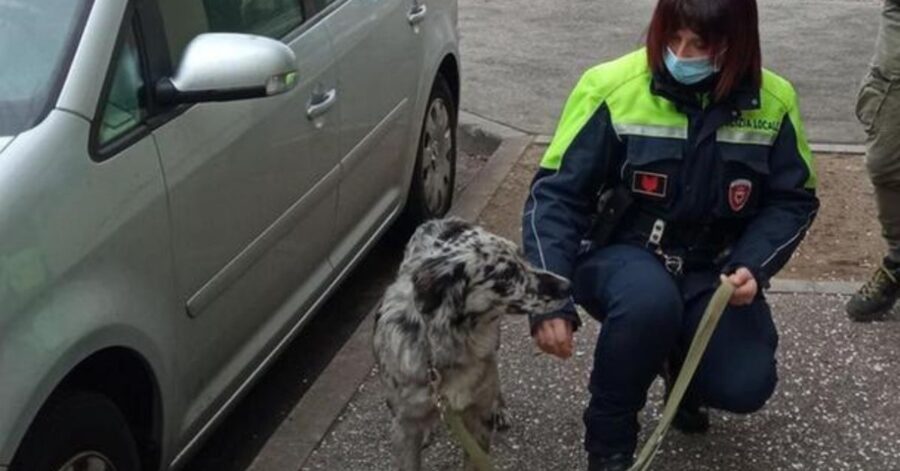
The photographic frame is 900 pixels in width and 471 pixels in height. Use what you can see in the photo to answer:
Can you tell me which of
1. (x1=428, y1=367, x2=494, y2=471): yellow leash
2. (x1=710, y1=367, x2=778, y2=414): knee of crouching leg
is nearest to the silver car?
(x1=428, y1=367, x2=494, y2=471): yellow leash

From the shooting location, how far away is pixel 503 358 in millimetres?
4719

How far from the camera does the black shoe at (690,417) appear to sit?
4070mm

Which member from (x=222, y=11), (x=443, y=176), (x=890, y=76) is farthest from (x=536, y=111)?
(x=222, y=11)

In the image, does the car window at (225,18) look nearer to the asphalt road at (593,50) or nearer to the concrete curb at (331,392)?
the concrete curb at (331,392)

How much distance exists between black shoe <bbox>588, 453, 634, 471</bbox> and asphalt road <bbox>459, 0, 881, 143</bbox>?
4.21m

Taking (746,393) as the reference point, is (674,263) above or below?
above

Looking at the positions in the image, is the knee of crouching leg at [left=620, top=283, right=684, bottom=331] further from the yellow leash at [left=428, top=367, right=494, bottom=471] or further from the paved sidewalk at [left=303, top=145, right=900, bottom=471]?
the paved sidewalk at [left=303, top=145, right=900, bottom=471]

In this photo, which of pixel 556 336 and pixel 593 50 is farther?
pixel 593 50

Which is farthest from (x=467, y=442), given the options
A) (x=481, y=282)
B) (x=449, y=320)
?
(x=481, y=282)

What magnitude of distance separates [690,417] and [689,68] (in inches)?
48.6

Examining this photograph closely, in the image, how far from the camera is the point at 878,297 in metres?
4.96

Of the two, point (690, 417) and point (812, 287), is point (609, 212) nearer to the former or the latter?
point (690, 417)

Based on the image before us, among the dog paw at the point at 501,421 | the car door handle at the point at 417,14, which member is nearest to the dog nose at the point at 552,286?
the dog paw at the point at 501,421

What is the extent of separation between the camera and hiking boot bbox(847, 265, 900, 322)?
4945 millimetres
